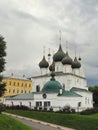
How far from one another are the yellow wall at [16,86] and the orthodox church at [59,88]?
27.4m

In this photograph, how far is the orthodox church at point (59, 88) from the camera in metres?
61.2

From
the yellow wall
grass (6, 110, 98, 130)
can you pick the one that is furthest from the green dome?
the yellow wall

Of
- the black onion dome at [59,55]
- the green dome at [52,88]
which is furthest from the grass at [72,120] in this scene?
the black onion dome at [59,55]

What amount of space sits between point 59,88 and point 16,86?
47.3 meters

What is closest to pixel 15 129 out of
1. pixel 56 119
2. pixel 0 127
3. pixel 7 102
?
pixel 0 127

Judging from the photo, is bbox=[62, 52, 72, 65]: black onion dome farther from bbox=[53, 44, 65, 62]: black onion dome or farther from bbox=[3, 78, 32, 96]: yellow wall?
bbox=[3, 78, 32, 96]: yellow wall

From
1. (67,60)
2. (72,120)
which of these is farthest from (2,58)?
(67,60)

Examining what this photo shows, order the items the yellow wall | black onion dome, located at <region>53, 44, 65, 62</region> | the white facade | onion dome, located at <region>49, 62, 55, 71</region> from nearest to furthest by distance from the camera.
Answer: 1. the white facade
2. black onion dome, located at <region>53, 44, 65, 62</region>
3. onion dome, located at <region>49, 62, 55, 71</region>
4. the yellow wall

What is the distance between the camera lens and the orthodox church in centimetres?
6122

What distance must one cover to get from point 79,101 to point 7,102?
17.8m

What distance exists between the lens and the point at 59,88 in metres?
62.3

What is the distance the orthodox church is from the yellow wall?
27.4 m

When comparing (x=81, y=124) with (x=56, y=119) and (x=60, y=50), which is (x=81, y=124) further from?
(x=60, y=50)

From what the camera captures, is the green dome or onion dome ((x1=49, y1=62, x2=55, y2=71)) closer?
the green dome
